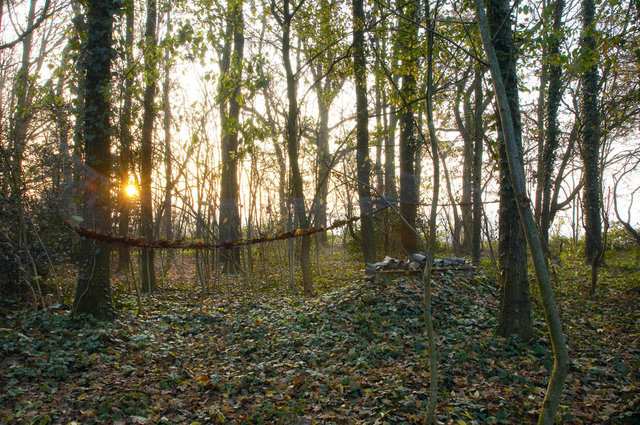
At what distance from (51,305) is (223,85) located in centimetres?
378

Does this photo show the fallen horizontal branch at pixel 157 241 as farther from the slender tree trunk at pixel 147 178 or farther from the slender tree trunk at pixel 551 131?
the slender tree trunk at pixel 551 131

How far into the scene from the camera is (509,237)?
4.55 m

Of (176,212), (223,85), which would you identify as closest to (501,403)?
(223,85)

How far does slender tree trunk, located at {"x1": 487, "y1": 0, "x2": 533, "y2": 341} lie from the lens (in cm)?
444

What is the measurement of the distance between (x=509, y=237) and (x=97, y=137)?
4.96m

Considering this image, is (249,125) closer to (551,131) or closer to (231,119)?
(231,119)

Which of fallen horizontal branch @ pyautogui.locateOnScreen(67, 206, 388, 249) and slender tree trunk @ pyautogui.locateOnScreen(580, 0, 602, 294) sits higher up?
slender tree trunk @ pyautogui.locateOnScreen(580, 0, 602, 294)

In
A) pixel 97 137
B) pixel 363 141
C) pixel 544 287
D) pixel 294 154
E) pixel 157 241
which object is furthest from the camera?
pixel 363 141

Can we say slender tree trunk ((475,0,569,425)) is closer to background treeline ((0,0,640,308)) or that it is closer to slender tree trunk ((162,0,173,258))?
background treeline ((0,0,640,308))

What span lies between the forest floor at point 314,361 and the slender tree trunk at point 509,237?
0.87 ft

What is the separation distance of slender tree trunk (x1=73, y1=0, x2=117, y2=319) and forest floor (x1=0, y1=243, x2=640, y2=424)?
31 cm

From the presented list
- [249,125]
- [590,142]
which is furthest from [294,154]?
[590,142]

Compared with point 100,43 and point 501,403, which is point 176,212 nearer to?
point 100,43

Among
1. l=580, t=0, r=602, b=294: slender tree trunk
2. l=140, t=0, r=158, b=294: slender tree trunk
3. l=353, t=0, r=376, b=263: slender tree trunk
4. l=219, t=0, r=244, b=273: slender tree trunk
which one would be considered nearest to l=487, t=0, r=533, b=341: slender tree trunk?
l=353, t=0, r=376, b=263: slender tree trunk
